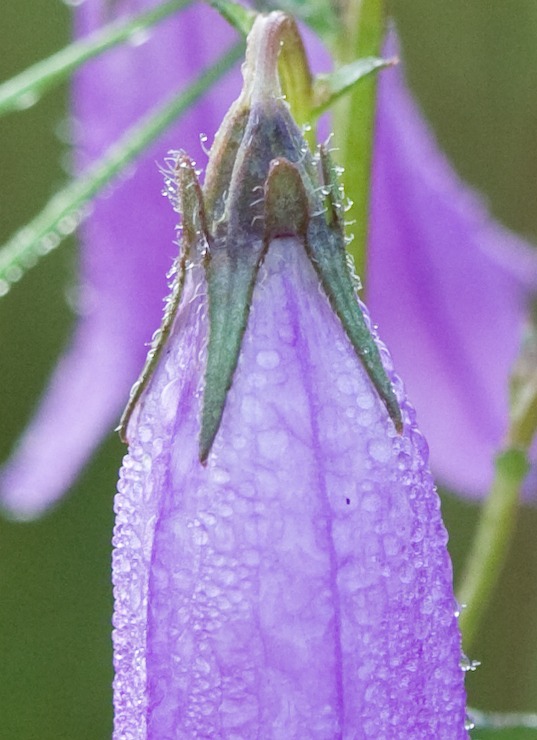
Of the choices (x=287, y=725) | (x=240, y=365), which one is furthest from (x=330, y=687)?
(x=240, y=365)

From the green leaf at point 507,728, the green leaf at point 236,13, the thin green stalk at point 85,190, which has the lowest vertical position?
the green leaf at point 507,728

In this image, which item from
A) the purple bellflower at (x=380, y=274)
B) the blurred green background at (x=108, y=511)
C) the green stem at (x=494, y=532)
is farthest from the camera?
the blurred green background at (x=108, y=511)

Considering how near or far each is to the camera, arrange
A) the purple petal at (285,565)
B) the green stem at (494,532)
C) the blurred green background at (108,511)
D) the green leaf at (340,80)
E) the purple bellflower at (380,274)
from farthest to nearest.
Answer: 1. the blurred green background at (108,511)
2. the purple bellflower at (380,274)
3. the green stem at (494,532)
4. the green leaf at (340,80)
5. the purple petal at (285,565)

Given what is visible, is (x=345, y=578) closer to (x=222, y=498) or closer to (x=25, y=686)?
(x=222, y=498)

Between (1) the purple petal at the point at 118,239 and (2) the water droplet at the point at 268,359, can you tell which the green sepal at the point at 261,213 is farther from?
(1) the purple petal at the point at 118,239

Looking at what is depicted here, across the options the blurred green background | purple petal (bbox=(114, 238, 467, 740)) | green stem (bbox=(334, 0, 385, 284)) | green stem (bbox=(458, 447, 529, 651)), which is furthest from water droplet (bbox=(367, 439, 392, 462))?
the blurred green background

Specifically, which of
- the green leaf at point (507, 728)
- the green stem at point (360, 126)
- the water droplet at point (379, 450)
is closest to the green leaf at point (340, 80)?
the green stem at point (360, 126)
